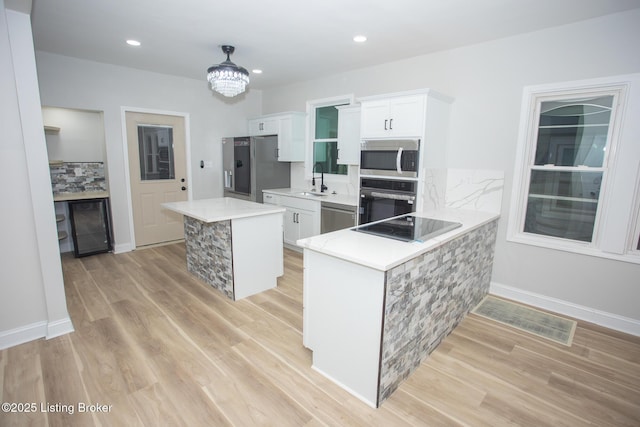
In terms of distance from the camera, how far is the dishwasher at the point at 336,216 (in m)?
3.91

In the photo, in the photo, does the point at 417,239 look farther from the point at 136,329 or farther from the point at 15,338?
the point at 15,338

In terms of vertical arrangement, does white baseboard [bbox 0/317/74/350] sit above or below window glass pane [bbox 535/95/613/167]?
below

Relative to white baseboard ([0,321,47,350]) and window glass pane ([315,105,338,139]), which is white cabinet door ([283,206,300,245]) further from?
white baseboard ([0,321,47,350])

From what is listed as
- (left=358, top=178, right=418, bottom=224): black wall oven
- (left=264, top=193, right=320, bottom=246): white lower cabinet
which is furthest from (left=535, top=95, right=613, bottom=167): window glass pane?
(left=264, top=193, right=320, bottom=246): white lower cabinet

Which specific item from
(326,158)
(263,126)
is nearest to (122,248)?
(263,126)

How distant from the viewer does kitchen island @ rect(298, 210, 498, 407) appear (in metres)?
1.75

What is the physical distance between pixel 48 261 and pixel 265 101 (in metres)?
4.31

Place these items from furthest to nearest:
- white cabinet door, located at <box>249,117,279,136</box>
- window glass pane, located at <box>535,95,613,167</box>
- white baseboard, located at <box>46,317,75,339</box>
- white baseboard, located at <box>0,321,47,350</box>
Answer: white cabinet door, located at <box>249,117,279,136</box>
window glass pane, located at <box>535,95,613,167</box>
white baseboard, located at <box>46,317,75,339</box>
white baseboard, located at <box>0,321,47,350</box>

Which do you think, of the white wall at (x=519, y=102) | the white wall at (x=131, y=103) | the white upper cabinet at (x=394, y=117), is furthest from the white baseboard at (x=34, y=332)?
the white wall at (x=519, y=102)

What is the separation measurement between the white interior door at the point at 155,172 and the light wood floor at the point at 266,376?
6.62 feet

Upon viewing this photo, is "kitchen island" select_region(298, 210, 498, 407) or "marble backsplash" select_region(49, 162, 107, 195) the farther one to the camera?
"marble backsplash" select_region(49, 162, 107, 195)

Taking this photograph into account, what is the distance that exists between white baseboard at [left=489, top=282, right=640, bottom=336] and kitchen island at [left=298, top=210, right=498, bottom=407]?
1.30m

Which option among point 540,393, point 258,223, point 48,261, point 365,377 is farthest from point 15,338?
point 540,393

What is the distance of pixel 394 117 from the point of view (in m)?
3.32
